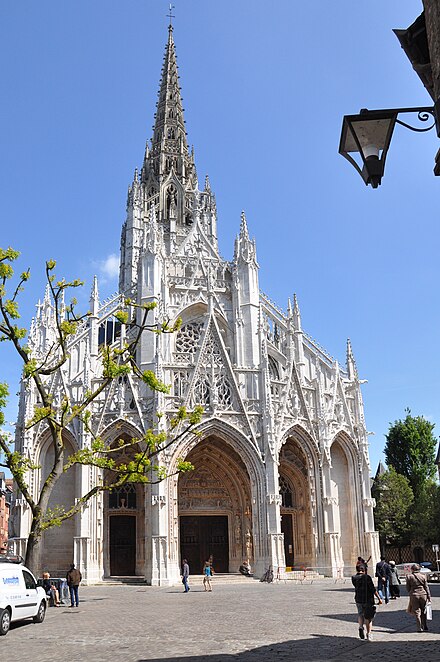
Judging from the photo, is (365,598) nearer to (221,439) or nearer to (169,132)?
(221,439)

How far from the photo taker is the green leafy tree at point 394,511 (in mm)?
50844

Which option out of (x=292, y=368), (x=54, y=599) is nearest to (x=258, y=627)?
(x=54, y=599)

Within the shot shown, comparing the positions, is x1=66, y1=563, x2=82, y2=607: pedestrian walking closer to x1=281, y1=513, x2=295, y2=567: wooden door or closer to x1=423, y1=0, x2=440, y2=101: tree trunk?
x1=281, y1=513, x2=295, y2=567: wooden door

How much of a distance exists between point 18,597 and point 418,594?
9260mm

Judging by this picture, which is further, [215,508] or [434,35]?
[215,508]

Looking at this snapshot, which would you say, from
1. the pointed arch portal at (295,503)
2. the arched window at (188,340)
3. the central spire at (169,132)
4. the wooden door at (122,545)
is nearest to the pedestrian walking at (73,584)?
the wooden door at (122,545)

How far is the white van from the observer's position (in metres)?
14.9

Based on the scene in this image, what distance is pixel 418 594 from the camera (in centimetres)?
1343

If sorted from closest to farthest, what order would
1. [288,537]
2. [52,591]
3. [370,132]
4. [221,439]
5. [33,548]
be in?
1. [370,132]
2. [33,548]
3. [52,591]
4. [221,439]
5. [288,537]

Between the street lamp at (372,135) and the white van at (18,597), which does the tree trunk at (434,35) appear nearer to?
the street lamp at (372,135)

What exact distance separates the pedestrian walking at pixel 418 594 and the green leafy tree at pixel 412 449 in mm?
45779

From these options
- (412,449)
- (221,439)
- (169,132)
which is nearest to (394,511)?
(412,449)

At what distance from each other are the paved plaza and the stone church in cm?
945

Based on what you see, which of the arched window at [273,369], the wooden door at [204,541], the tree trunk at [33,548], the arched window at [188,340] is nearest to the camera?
the tree trunk at [33,548]
